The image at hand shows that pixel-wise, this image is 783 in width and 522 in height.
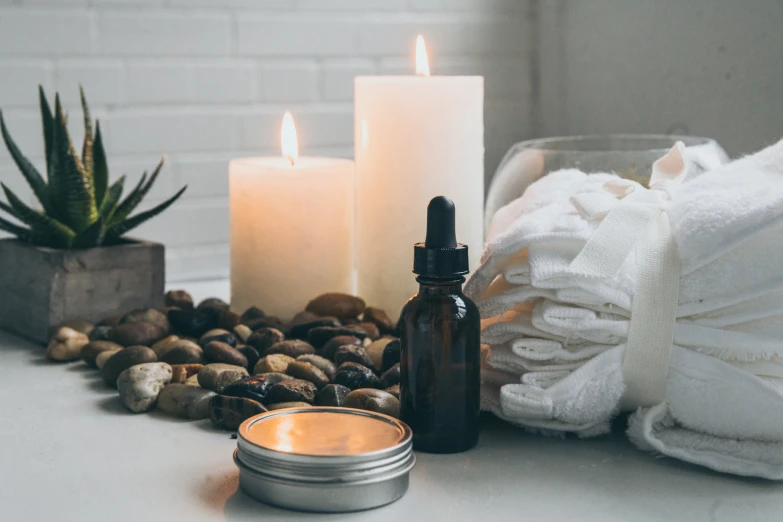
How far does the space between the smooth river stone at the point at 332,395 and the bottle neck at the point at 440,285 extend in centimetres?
13

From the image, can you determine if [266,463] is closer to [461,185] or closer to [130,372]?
[130,372]

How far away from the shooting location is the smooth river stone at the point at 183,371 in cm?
80

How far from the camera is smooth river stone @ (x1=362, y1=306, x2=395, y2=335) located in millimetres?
958

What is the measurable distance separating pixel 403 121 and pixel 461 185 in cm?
9

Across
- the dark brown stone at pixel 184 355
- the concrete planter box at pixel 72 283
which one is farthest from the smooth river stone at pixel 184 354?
the concrete planter box at pixel 72 283

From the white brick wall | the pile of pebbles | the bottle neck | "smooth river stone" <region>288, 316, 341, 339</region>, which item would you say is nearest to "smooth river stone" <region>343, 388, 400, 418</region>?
the pile of pebbles

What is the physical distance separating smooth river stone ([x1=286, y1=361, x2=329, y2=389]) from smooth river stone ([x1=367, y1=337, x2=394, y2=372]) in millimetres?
70

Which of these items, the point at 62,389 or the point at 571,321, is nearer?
the point at 571,321

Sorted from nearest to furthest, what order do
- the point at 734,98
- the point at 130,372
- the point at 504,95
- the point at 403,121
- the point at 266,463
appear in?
the point at 266,463 < the point at 130,372 < the point at 403,121 < the point at 734,98 < the point at 504,95

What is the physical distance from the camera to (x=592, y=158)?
100 cm

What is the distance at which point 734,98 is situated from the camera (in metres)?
1.37

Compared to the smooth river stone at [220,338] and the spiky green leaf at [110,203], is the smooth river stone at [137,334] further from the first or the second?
the spiky green leaf at [110,203]

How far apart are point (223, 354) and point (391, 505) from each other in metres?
0.30

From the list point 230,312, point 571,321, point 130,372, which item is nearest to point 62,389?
point 130,372
